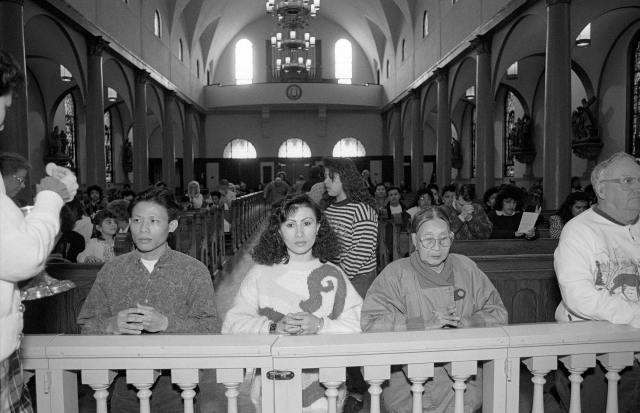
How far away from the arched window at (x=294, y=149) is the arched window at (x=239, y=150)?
1548mm

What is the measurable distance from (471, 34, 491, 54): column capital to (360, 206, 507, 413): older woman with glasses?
39.2 feet

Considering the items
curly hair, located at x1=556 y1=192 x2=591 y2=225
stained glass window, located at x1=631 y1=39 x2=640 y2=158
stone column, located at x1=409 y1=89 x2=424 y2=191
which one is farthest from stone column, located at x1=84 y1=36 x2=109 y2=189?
stained glass window, located at x1=631 y1=39 x2=640 y2=158

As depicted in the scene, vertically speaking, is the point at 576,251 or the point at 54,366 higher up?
the point at 576,251

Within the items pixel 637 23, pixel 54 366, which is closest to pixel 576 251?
pixel 54 366

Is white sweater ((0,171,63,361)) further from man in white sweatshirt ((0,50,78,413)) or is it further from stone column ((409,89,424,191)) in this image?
stone column ((409,89,424,191))

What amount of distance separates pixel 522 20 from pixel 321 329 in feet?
38.3

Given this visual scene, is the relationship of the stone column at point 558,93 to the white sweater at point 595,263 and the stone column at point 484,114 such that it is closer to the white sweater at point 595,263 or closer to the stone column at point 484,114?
the stone column at point 484,114

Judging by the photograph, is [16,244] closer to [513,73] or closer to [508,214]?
[508,214]

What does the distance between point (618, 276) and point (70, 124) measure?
20588mm

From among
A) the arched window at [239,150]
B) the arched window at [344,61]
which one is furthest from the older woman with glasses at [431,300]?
the arched window at [344,61]

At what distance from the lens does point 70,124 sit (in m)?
19.8

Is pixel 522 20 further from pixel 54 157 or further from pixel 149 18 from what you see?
pixel 54 157

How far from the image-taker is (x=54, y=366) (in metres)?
1.92

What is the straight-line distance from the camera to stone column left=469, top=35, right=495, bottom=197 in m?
13.1
